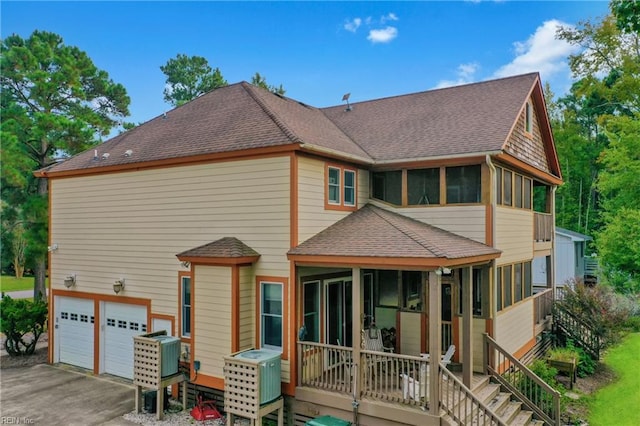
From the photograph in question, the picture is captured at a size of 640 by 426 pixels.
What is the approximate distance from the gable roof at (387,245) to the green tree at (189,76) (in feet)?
96.2

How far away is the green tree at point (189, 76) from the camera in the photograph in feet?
118

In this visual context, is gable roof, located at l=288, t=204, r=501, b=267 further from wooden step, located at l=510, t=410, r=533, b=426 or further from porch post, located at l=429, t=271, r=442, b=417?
wooden step, located at l=510, t=410, r=533, b=426

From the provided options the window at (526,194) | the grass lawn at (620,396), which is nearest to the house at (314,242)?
the window at (526,194)

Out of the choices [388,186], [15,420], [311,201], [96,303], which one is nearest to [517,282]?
[388,186]

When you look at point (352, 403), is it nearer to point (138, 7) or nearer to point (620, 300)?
point (620, 300)

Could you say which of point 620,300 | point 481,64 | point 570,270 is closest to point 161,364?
point 620,300

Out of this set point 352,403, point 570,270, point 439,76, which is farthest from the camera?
point 439,76

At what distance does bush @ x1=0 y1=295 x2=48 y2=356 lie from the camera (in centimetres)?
1362

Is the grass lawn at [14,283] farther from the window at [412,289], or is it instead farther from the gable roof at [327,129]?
the window at [412,289]

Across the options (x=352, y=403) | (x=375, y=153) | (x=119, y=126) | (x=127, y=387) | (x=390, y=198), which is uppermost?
(x=119, y=126)

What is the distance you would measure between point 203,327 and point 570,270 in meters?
24.3

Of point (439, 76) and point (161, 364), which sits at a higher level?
point (439, 76)

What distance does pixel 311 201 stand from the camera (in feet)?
30.9

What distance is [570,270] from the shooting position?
86.0 ft
